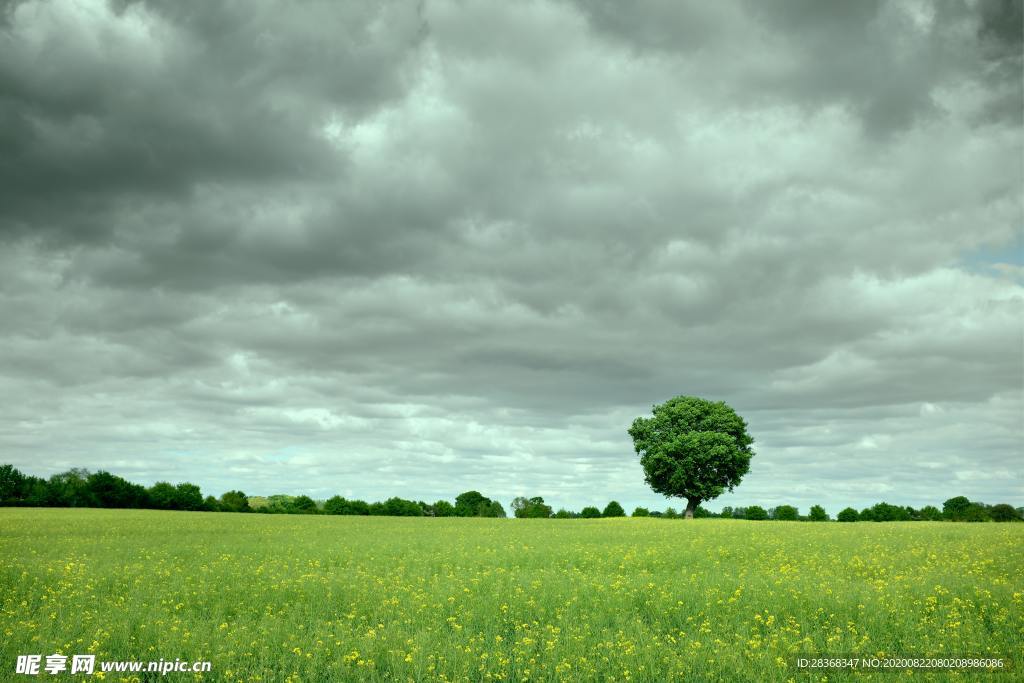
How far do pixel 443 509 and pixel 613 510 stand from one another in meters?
29.4

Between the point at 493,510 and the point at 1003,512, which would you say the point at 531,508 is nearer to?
the point at 493,510

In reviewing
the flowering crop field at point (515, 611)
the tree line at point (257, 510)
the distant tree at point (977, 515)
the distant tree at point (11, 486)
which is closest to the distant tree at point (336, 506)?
the tree line at point (257, 510)

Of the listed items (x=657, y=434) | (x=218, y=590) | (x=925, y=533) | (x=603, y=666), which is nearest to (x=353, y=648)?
(x=603, y=666)

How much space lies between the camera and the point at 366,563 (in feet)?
84.6

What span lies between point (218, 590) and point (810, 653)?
55.7 feet

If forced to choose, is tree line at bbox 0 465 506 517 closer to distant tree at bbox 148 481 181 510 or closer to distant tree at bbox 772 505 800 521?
distant tree at bbox 148 481 181 510

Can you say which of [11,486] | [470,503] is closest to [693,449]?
[470,503]

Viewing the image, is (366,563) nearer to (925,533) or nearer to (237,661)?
(237,661)

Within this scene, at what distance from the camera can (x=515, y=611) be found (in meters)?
17.2

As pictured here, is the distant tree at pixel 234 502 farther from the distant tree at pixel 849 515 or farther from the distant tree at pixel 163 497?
the distant tree at pixel 849 515

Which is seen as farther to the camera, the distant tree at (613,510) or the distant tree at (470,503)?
the distant tree at (470,503)

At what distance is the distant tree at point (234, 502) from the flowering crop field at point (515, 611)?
76359 millimetres

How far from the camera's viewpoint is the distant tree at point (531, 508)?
11044 cm

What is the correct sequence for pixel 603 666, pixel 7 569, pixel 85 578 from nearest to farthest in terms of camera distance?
1. pixel 603 666
2. pixel 85 578
3. pixel 7 569
